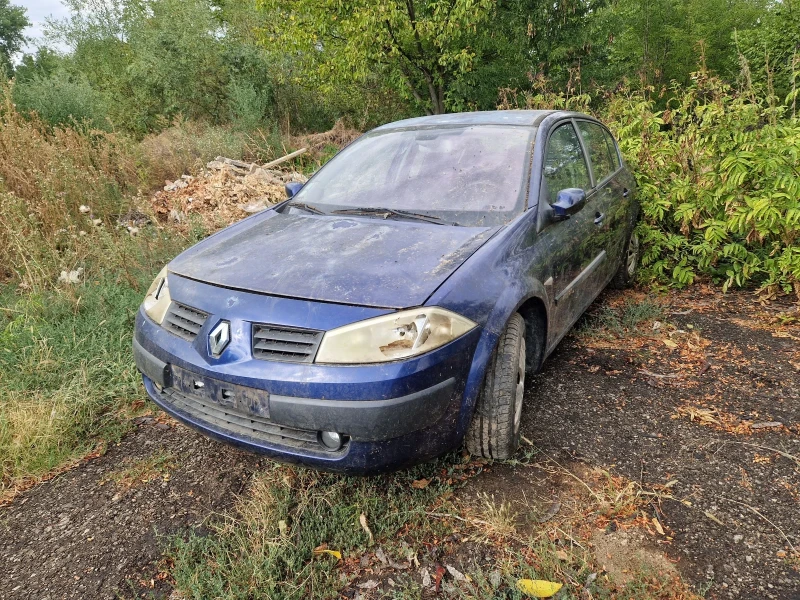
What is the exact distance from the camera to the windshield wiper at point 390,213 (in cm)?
253

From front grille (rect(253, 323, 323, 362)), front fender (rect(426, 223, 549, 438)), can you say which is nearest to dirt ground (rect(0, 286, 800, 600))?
front fender (rect(426, 223, 549, 438))

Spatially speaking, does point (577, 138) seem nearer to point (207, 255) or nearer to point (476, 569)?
point (207, 255)

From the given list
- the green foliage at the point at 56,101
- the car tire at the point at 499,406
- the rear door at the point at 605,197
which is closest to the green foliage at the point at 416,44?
the green foliage at the point at 56,101

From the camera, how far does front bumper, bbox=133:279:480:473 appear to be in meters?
1.72

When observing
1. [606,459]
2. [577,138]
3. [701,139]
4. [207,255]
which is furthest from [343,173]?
[701,139]

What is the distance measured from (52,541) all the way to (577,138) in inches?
146

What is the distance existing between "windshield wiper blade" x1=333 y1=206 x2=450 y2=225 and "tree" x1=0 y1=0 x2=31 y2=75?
1295 inches

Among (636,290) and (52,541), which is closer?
(52,541)

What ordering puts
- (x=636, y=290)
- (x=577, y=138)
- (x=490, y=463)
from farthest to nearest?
(x=636, y=290) < (x=577, y=138) < (x=490, y=463)

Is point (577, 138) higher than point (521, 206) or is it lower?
higher

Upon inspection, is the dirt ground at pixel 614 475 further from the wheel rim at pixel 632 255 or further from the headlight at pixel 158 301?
the wheel rim at pixel 632 255

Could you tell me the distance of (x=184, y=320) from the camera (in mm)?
2098

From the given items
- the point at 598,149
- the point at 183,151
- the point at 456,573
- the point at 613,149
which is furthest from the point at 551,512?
the point at 183,151

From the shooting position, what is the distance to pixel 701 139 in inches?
166
